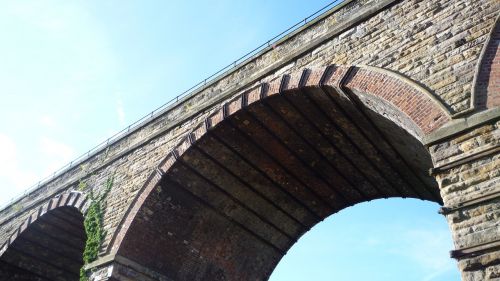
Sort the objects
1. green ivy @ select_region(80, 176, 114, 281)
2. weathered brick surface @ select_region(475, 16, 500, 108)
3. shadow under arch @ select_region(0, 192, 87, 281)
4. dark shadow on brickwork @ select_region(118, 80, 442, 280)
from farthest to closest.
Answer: shadow under arch @ select_region(0, 192, 87, 281), green ivy @ select_region(80, 176, 114, 281), dark shadow on brickwork @ select_region(118, 80, 442, 280), weathered brick surface @ select_region(475, 16, 500, 108)

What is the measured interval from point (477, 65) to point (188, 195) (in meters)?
6.54

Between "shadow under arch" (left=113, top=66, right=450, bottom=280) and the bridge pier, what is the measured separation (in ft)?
4.54

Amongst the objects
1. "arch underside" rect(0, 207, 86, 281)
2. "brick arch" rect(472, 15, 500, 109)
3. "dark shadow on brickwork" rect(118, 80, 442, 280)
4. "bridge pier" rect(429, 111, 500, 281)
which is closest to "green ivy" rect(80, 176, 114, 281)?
"dark shadow on brickwork" rect(118, 80, 442, 280)

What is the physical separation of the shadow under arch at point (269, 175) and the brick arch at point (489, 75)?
4.21 ft

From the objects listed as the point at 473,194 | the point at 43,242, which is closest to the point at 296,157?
the point at 473,194

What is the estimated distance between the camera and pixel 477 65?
5.97 meters

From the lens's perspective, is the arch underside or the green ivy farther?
the arch underside

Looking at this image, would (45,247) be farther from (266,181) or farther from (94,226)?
(266,181)

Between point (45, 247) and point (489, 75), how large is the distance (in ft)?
40.4

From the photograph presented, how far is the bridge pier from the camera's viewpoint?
4.76 m

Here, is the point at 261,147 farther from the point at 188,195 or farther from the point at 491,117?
the point at 491,117

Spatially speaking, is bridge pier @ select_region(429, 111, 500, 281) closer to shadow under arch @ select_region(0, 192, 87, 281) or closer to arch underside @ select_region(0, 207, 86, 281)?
shadow under arch @ select_region(0, 192, 87, 281)

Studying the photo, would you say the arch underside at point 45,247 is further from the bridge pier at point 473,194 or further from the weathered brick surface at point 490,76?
the weathered brick surface at point 490,76

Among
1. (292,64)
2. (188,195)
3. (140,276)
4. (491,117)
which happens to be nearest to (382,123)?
(292,64)
